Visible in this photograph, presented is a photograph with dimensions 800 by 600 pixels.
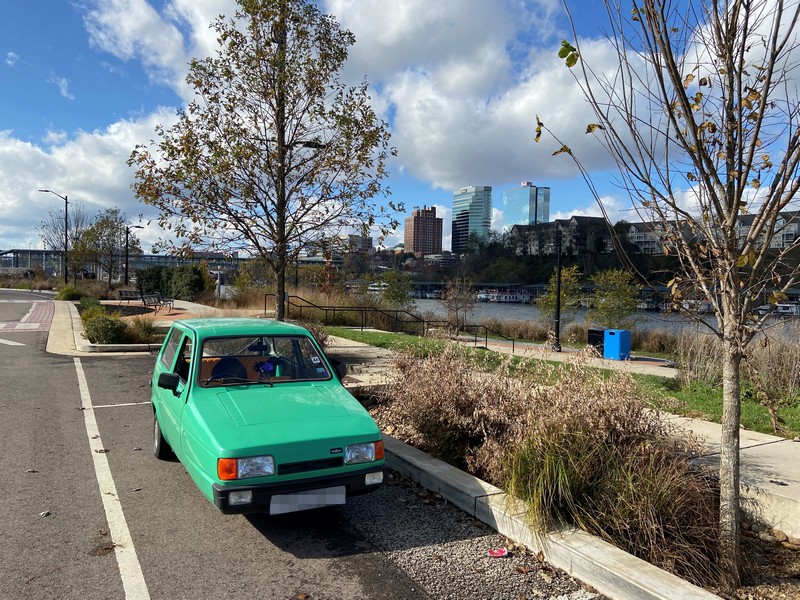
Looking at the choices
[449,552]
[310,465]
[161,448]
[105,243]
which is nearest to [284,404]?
[310,465]

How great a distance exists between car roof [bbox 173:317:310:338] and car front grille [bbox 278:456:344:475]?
1.74 meters

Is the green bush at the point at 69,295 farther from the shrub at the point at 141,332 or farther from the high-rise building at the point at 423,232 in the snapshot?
the high-rise building at the point at 423,232

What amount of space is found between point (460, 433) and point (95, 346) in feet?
40.3

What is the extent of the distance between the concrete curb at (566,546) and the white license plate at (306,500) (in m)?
1.12

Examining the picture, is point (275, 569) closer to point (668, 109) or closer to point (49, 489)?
point (49, 489)

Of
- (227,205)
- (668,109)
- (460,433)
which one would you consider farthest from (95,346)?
(668,109)

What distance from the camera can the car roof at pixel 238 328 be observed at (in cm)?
548

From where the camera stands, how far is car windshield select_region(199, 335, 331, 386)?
17.1 ft

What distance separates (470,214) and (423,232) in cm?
1554

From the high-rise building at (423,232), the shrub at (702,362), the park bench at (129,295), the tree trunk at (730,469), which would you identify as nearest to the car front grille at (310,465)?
the tree trunk at (730,469)

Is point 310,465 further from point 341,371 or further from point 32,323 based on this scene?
point 32,323

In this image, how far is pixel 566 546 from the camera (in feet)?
12.7

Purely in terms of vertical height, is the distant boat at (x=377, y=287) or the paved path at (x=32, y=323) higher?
the distant boat at (x=377, y=287)

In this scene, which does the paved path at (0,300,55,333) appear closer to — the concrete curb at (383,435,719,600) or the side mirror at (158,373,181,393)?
the side mirror at (158,373,181,393)
